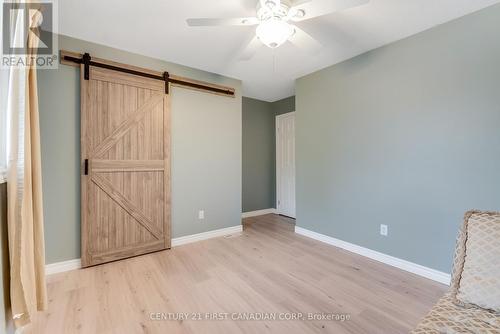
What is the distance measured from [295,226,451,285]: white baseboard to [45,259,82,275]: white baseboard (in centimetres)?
296

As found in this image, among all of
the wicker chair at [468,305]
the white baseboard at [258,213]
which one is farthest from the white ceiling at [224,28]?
the white baseboard at [258,213]

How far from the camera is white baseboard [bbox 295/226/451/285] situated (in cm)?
213

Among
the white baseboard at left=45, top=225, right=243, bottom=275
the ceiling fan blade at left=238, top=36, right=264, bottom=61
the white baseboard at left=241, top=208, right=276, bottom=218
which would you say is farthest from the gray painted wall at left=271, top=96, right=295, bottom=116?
the white baseboard at left=45, top=225, right=243, bottom=275

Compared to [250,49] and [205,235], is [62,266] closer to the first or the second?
[205,235]

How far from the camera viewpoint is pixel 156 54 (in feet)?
9.01

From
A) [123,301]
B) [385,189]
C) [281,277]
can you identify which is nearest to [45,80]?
[123,301]

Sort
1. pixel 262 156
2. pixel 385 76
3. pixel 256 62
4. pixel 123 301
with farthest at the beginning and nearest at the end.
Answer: pixel 262 156
pixel 256 62
pixel 385 76
pixel 123 301

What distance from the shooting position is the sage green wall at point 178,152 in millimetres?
2254

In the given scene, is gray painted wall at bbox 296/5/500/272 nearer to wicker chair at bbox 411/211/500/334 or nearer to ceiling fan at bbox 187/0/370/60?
wicker chair at bbox 411/211/500/334

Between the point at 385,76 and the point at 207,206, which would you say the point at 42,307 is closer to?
the point at 207,206

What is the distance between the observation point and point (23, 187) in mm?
1220

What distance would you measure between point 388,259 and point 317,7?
8.61ft

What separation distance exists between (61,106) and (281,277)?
2.91m

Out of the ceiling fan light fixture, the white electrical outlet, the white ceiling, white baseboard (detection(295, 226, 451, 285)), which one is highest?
the white ceiling
